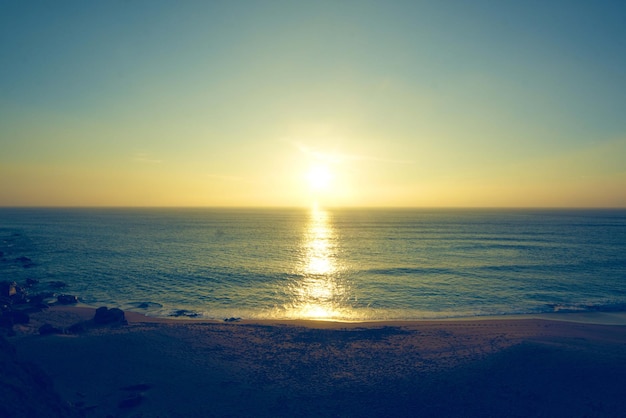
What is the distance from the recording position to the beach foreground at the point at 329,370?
50.0ft

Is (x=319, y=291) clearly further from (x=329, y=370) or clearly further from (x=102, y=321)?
(x=102, y=321)

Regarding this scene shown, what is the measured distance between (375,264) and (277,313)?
2920cm

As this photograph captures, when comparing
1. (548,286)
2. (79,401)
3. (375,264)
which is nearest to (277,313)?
(79,401)

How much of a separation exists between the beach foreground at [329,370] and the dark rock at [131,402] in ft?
0.17

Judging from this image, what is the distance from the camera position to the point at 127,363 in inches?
761

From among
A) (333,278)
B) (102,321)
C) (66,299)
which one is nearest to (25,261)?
(66,299)

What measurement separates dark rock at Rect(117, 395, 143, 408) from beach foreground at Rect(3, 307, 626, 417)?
0.05 m

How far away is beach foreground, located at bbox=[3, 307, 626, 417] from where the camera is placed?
15.2 meters

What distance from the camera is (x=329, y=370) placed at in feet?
62.4

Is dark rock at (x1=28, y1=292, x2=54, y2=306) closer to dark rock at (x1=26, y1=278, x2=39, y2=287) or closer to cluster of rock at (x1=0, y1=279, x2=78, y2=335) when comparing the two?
cluster of rock at (x1=0, y1=279, x2=78, y2=335)

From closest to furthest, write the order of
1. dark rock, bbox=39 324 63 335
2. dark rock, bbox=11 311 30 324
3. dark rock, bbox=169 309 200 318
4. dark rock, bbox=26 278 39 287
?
dark rock, bbox=39 324 63 335 < dark rock, bbox=11 311 30 324 < dark rock, bbox=169 309 200 318 < dark rock, bbox=26 278 39 287

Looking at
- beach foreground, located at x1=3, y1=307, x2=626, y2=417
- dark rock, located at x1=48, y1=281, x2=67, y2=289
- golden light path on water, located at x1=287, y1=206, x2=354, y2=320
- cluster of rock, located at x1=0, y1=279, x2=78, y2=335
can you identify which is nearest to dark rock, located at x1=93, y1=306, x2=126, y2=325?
beach foreground, located at x1=3, y1=307, x2=626, y2=417

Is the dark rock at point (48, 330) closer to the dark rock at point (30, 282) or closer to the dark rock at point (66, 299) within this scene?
the dark rock at point (66, 299)

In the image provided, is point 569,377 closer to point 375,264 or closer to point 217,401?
point 217,401
